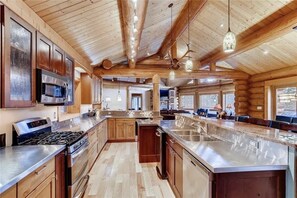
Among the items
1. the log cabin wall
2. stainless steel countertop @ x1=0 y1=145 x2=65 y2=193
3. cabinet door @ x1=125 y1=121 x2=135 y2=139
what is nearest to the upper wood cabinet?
stainless steel countertop @ x1=0 y1=145 x2=65 y2=193

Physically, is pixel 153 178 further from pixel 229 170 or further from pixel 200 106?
pixel 200 106

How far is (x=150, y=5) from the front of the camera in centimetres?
374

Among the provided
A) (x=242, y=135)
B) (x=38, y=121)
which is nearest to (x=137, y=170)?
(x=38, y=121)

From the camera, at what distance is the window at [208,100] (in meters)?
10.8

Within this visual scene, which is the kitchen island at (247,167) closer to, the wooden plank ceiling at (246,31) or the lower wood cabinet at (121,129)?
the wooden plank ceiling at (246,31)

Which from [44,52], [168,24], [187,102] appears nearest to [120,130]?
[168,24]

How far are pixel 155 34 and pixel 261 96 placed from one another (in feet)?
14.9

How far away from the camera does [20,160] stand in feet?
Result: 5.47

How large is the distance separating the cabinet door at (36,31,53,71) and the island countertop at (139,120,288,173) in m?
1.85

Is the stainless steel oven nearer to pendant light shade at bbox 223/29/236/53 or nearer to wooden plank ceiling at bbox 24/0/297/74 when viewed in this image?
wooden plank ceiling at bbox 24/0/297/74

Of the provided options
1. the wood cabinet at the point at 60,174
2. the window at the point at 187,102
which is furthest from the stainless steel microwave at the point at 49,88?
the window at the point at 187,102

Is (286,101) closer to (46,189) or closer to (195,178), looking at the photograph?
(195,178)

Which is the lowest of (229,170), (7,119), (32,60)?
(229,170)

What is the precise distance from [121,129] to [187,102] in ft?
22.6
